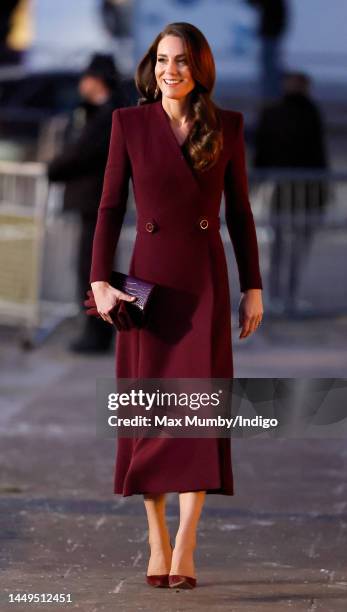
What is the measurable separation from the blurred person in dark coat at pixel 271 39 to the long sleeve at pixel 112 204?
20401 mm

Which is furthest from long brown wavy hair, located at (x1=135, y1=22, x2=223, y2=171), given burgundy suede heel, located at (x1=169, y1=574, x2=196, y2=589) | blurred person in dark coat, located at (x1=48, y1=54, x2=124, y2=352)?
blurred person in dark coat, located at (x1=48, y1=54, x2=124, y2=352)

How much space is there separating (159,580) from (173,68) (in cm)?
162

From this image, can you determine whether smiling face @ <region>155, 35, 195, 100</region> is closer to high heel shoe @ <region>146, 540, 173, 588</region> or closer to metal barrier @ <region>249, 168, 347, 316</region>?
high heel shoe @ <region>146, 540, 173, 588</region>

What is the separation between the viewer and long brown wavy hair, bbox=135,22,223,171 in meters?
5.23

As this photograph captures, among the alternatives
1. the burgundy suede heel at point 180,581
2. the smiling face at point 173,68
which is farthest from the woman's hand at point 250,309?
the burgundy suede heel at point 180,581

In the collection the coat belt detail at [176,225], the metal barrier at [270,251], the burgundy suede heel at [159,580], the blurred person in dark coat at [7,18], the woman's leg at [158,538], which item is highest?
the blurred person in dark coat at [7,18]

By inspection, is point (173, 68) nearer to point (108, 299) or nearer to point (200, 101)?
point (200, 101)

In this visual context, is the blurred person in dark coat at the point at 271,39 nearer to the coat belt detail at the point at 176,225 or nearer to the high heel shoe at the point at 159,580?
the coat belt detail at the point at 176,225

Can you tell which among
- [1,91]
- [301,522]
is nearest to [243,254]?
[301,522]

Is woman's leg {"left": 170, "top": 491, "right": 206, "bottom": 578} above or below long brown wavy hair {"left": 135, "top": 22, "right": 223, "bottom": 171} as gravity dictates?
below

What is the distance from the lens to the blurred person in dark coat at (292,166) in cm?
1319

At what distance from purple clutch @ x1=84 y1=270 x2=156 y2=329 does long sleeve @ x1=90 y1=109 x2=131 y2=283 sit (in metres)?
0.05

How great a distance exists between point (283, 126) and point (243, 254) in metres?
8.50

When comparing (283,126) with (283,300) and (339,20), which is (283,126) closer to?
(283,300)
